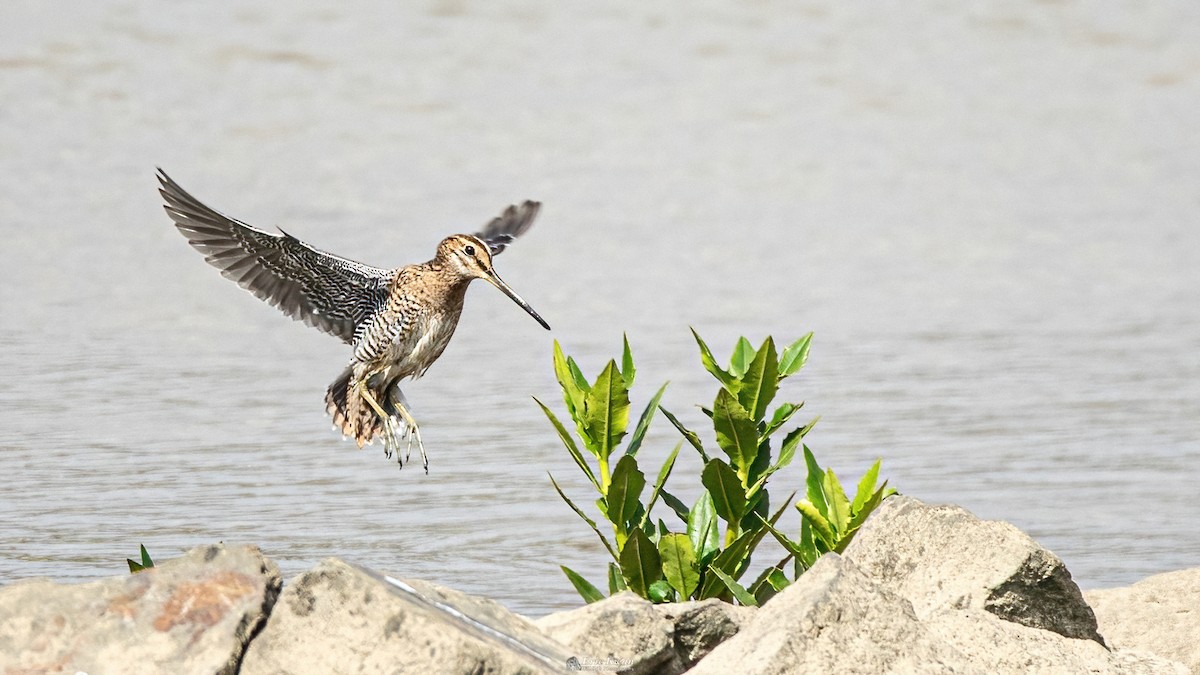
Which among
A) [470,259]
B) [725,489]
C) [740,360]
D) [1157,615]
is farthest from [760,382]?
[470,259]

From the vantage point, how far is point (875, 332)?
10086 mm

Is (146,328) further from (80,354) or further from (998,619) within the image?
(998,619)

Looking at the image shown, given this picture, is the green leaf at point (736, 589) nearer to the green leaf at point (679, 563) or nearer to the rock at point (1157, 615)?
the green leaf at point (679, 563)

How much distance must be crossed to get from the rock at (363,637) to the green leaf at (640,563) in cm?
132

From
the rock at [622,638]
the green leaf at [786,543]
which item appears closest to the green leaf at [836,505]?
the green leaf at [786,543]

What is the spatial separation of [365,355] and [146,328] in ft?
9.15

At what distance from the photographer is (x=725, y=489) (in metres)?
5.79

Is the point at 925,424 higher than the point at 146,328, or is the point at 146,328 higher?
the point at 146,328

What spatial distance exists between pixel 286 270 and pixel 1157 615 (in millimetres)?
3694

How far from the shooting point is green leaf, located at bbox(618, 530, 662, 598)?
18.5 feet

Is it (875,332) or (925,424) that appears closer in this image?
(925,424)

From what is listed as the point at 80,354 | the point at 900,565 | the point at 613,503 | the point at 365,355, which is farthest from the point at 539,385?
the point at 900,565

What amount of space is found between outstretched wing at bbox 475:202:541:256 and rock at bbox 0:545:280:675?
14.6ft

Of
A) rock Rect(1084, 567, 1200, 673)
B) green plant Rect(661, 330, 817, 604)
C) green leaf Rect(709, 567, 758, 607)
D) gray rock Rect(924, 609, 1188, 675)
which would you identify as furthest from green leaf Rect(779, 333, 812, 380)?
gray rock Rect(924, 609, 1188, 675)
